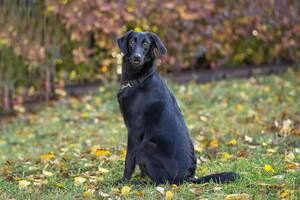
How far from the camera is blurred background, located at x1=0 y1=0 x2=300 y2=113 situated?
901cm

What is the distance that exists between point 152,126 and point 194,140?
1.98 meters

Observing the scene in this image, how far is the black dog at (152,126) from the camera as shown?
14.9ft

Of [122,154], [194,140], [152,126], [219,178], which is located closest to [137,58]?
[152,126]

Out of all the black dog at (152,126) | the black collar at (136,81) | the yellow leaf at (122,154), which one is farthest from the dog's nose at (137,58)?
the yellow leaf at (122,154)

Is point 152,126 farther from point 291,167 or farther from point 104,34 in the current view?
point 104,34

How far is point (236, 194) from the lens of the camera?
13.2 feet

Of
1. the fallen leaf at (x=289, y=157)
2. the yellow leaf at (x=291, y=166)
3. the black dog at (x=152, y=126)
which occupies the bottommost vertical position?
the fallen leaf at (x=289, y=157)

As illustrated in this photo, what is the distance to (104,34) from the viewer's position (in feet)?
31.2

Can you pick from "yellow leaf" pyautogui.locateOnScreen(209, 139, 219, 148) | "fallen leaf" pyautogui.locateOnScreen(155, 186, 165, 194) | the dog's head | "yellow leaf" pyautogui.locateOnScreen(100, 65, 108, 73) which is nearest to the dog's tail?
"fallen leaf" pyautogui.locateOnScreen(155, 186, 165, 194)

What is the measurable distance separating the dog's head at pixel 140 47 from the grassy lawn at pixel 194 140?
100 centimetres

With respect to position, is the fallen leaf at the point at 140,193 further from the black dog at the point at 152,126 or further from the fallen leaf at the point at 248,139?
the fallen leaf at the point at 248,139

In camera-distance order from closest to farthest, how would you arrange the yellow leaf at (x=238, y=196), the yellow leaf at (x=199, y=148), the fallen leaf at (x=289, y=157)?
the yellow leaf at (x=238, y=196), the fallen leaf at (x=289, y=157), the yellow leaf at (x=199, y=148)

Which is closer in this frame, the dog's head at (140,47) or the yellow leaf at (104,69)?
the dog's head at (140,47)

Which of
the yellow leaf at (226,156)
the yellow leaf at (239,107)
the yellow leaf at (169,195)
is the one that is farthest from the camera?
the yellow leaf at (239,107)
